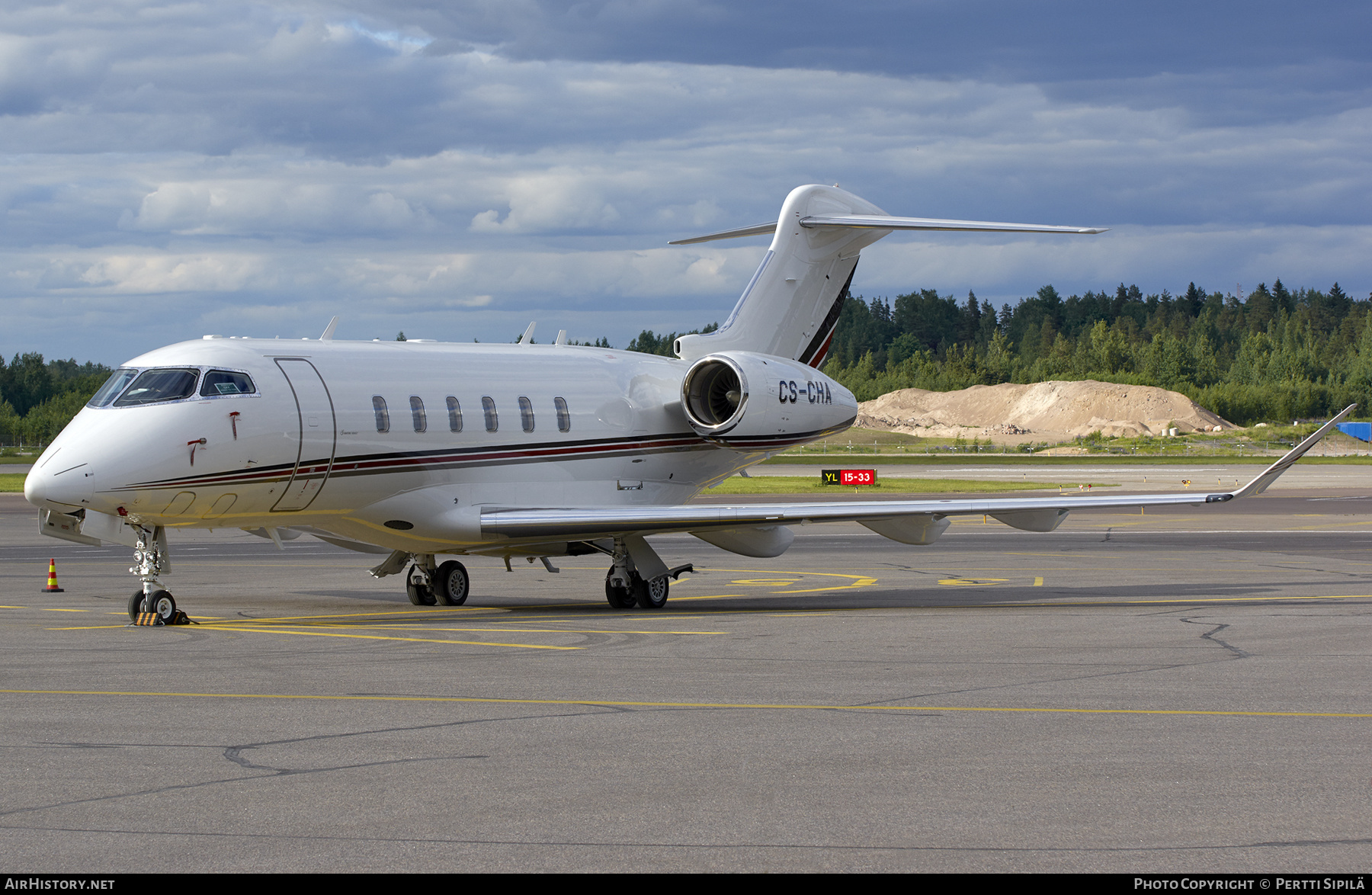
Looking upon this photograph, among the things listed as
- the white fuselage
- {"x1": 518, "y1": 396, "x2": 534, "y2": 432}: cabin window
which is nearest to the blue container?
the white fuselage

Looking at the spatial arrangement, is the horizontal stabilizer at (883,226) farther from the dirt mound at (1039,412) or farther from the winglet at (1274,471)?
the dirt mound at (1039,412)

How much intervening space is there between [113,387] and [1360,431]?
444ft

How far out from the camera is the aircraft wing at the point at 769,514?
785 inches

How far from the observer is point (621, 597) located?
2144cm

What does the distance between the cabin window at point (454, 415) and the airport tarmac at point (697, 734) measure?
266cm

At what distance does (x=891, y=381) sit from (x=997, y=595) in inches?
6754

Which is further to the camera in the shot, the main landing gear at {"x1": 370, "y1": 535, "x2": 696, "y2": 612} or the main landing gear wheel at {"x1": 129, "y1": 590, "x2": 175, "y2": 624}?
the main landing gear at {"x1": 370, "y1": 535, "x2": 696, "y2": 612}

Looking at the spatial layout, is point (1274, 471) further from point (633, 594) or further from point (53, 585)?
point (53, 585)

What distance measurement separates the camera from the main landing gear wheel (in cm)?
1786

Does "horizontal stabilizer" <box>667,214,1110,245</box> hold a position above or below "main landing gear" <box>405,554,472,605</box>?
above

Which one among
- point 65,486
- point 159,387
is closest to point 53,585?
point 159,387

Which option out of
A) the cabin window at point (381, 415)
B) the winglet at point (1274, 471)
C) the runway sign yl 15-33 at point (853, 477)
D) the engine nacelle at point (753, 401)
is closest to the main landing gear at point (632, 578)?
the engine nacelle at point (753, 401)

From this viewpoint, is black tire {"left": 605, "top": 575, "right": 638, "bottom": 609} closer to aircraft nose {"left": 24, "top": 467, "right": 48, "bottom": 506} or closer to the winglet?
aircraft nose {"left": 24, "top": 467, "right": 48, "bottom": 506}

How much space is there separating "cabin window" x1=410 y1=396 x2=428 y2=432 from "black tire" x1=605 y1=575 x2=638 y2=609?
3.71 meters
